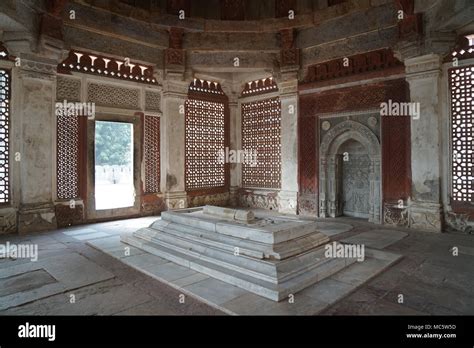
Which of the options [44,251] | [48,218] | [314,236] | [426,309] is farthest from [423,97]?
[48,218]

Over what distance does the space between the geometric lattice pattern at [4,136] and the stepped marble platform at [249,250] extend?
295cm

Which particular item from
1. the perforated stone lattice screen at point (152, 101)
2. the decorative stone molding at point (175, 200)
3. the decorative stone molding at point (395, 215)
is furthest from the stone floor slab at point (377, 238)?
the perforated stone lattice screen at point (152, 101)

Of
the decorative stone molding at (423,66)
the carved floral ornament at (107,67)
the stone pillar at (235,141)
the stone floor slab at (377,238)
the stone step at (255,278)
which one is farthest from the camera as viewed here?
the stone pillar at (235,141)

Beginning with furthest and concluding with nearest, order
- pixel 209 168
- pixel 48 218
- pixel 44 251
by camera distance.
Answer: pixel 209 168, pixel 48 218, pixel 44 251

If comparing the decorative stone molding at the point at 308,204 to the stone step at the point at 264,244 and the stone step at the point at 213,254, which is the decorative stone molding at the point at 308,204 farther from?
the stone step at the point at 213,254

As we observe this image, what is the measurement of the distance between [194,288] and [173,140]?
553 centimetres

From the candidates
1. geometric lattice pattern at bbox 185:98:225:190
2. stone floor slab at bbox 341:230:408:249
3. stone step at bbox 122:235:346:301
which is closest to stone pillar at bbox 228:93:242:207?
geometric lattice pattern at bbox 185:98:225:190

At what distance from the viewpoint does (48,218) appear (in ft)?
20.8

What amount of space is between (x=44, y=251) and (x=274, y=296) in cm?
373

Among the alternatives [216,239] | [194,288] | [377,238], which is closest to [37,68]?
[216,239]

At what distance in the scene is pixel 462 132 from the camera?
5.94 metres

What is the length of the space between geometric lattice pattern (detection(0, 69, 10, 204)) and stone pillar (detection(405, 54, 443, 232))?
7690 mm

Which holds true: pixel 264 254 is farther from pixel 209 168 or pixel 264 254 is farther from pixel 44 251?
pixel 209 168

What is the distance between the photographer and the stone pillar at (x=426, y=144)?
6.02 metres
